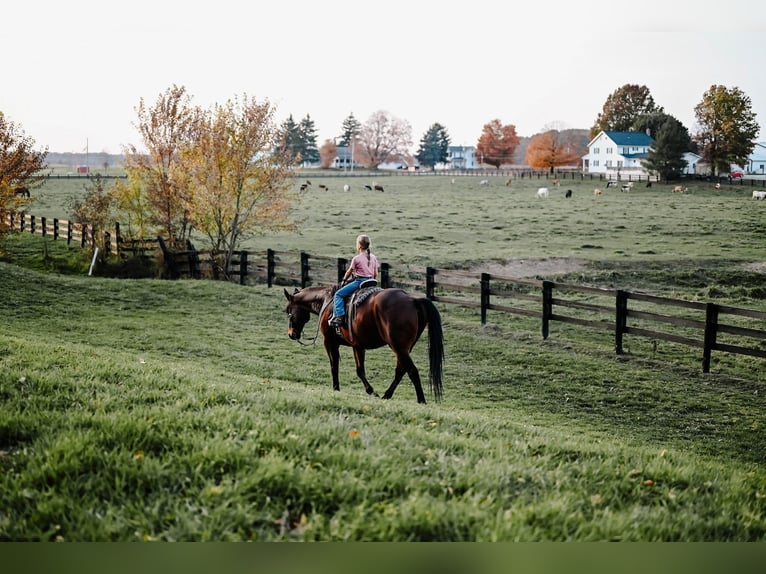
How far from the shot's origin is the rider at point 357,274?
9125 millimetres

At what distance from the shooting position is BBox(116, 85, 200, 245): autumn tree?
83.2ft

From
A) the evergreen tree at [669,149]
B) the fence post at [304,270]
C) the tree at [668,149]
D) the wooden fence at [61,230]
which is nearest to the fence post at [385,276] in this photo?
the fence post at [304,270]

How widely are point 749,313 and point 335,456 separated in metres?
8.95

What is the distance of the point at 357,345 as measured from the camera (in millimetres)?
9516

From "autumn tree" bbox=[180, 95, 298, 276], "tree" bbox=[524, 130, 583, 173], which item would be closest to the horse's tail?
"autumn tree" bbox=[180, 95, 298, 276]

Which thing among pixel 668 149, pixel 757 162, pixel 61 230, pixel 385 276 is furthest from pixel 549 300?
pixel 668 149

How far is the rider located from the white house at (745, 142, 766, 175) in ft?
128

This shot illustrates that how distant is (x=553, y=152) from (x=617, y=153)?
17793 mm

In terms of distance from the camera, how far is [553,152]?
82375mm

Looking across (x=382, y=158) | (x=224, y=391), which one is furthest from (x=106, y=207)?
(x=382, y=158)

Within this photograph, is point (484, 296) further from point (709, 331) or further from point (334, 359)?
point (334, 359)

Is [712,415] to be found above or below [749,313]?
below

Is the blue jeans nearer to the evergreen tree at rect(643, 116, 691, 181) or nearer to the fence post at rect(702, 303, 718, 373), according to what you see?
the fence post at rect(702, 303, 718, 373)

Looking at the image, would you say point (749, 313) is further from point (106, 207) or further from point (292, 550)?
point (106, 207)
